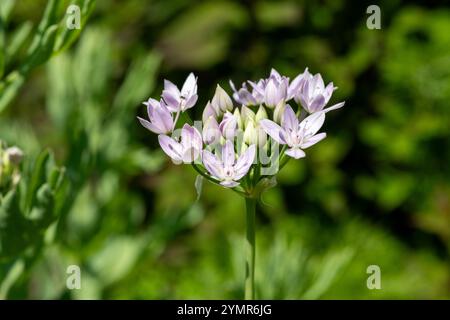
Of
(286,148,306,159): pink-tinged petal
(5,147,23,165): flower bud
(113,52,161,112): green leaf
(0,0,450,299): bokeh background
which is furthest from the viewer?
(0,0,450,299): bokeh background

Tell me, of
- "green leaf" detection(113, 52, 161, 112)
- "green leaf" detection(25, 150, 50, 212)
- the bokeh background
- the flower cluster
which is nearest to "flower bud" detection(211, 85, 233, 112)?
the flower cluster

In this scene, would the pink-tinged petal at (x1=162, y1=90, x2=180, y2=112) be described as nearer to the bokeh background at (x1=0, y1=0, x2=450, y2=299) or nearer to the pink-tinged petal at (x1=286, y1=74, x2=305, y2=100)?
the pink-tinged petal at (x1=286, y1=74, x2=305, y2=100)

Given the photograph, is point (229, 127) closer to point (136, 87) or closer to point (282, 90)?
point (282, 90)

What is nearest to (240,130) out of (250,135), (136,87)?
(250,135)

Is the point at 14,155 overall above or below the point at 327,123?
below

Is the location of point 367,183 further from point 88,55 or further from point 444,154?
point 88,55

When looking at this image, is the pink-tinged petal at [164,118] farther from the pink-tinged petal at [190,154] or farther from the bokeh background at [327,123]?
the bokeh background at [327,123]
